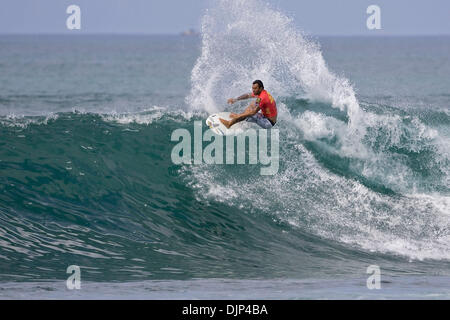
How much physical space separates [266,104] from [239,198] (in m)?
1.93

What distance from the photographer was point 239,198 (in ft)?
43.7

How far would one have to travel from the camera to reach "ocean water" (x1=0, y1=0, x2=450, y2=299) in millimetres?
9930

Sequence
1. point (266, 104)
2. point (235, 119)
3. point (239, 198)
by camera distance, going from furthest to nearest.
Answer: point (235, 119)
point (239, 198)
point (266, 104)

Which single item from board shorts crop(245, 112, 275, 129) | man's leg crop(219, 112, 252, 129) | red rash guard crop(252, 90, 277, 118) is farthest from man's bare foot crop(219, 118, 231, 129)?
red rash guard crop(252, 90, 277, 118)

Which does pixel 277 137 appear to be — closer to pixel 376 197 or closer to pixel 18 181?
pixel 376 197

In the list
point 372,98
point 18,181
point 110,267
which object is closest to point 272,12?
point 18,181

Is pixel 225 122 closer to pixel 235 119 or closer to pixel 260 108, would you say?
pixel 235 119

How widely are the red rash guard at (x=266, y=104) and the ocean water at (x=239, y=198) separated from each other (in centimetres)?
149

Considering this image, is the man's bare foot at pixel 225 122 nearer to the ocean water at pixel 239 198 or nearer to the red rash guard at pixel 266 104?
the ocean water at pixel 239 198

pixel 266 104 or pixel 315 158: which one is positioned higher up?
pixel 266 104

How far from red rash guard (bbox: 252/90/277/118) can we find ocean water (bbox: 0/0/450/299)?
1488 mm

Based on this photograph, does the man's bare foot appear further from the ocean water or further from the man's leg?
the ocean water

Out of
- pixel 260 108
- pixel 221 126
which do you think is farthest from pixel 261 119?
pixel 221 126

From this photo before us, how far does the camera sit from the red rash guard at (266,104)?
509 inches
